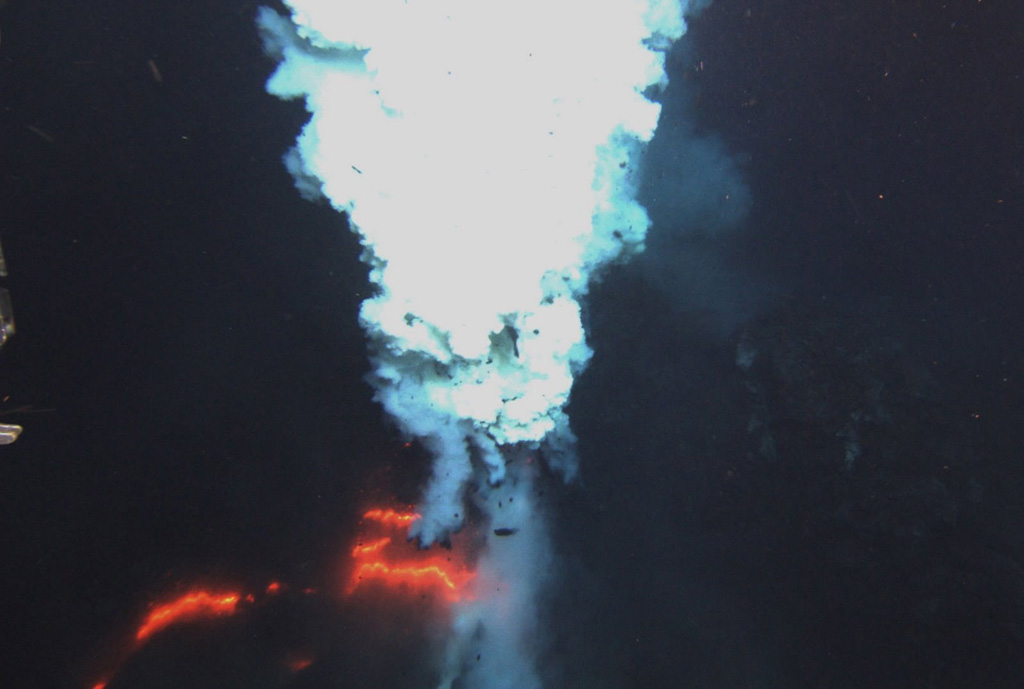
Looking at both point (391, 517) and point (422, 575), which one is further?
point (422, 575)

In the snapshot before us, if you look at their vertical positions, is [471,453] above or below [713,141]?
below

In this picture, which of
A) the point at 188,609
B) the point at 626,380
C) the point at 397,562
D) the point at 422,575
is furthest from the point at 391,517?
the point at 626,380

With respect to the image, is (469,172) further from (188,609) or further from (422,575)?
(188,609)

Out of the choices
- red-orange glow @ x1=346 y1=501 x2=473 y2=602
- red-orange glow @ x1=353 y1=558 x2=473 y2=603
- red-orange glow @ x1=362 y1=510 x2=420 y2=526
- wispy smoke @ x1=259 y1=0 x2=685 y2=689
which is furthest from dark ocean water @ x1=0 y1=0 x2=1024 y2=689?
wispy smoke @ x1=259 y1=0 x2=685 y2=689

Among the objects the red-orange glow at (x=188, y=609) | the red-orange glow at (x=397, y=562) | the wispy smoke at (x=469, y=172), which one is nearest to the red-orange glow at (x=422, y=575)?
the red-orange glow at (x=397, y=562)

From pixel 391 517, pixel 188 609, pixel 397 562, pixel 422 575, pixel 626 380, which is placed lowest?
pixel 188 609

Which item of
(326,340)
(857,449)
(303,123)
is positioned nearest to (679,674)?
(857,449)

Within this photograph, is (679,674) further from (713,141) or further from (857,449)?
(713,141)

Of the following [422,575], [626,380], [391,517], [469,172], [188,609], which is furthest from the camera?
[626,380]
